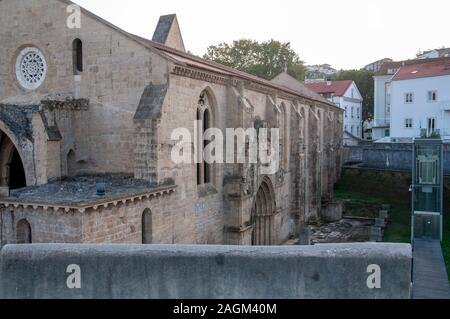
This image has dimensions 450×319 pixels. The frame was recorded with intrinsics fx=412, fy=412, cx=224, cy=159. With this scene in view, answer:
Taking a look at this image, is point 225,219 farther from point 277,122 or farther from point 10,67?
point 10,67

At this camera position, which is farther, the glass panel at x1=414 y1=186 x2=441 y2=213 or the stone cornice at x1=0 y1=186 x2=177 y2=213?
the glass panel at x1=414 y1=186 x2=441 y2=213

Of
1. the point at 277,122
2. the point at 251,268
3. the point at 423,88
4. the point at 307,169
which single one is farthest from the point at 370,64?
the point at 251,268

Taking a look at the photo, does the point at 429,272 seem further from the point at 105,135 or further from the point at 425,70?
the point at 425,70

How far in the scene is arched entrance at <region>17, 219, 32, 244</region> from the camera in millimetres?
12383

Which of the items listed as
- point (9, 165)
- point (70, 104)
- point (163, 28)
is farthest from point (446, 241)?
point (163, 28)

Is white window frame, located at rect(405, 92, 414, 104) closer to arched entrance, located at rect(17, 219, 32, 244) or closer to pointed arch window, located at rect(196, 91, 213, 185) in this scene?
pointed arch window, located at rect(196, 91, 213, 185)

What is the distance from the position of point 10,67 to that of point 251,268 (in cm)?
1667

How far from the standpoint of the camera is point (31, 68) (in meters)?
17.6

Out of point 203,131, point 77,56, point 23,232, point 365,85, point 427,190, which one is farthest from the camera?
point 365,85

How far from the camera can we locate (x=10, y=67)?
17688 mm

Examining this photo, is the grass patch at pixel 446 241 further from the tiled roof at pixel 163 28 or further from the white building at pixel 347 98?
the white building at pixel 347 98

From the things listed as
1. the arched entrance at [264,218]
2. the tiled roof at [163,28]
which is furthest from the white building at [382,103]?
the arched entrance at [264,218]

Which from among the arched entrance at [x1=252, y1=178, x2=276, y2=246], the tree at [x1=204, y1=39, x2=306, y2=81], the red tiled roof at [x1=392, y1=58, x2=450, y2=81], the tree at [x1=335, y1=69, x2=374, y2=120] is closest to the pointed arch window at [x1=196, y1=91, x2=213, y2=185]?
the arched entrance at [x1=252, y1=178, x2=276, y2=246]

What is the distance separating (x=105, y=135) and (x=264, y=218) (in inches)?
484
